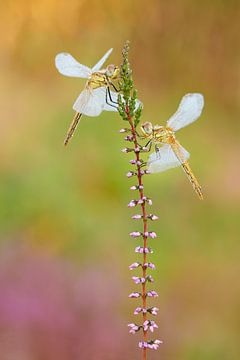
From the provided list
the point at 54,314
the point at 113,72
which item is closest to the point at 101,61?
the point at 113,72

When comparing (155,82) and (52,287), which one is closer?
(52,287)

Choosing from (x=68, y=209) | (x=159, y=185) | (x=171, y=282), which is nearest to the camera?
(x=171, y=282)

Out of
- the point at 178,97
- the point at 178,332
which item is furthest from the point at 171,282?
the point at 178,97

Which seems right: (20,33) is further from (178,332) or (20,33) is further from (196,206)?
(178,332)

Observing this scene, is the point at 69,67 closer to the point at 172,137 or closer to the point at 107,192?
the point at 172,137

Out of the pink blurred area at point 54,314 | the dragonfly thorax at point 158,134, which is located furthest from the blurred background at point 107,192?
the dragonfly thorax at point 158,134

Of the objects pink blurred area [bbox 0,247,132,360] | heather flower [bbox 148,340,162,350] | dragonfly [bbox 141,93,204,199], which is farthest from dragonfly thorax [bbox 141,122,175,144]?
pink blurred area [bbox 0,247,132,360]

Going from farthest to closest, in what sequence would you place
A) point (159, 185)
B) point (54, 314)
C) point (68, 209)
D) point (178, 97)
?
point (178, 97)
point (159, 185)
point (68, 209)
point (54, 314)
